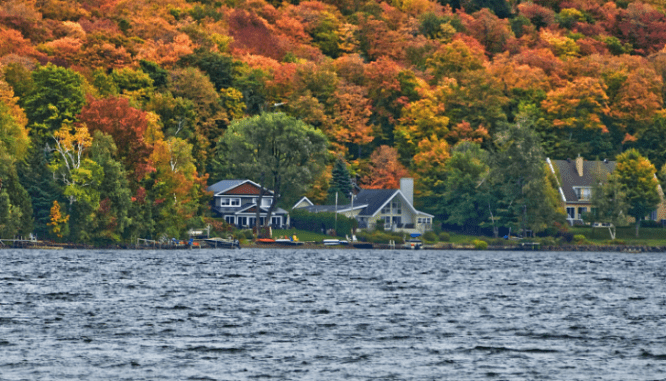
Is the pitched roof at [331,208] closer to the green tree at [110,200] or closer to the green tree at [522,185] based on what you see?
the green tree at [522,185]

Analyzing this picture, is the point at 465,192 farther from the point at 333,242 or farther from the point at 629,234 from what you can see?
the point at 629,234

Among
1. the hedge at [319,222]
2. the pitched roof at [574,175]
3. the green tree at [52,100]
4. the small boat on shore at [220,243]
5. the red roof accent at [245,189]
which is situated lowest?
the small boat on shore at [220,243]

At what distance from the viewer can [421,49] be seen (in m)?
191

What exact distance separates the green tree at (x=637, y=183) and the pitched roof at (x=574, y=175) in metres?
9.78

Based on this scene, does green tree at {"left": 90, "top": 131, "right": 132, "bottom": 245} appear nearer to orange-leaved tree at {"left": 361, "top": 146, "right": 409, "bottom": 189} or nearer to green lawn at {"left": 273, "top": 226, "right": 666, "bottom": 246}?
green lawn at {"left": 273, "top": 226, "right": 666, "bottom": 246}

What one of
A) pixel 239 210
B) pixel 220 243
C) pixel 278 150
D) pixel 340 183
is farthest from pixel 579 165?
pixel 220 243

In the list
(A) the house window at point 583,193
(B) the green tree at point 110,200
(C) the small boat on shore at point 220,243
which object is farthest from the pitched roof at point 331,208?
(B) the green tree at point 110,200

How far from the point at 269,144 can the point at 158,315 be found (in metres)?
88.4

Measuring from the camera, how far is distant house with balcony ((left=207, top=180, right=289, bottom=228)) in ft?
484

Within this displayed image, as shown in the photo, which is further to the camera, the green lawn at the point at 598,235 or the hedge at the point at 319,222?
the hedge at the point at 319,222

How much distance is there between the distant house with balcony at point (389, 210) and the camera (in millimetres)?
146750

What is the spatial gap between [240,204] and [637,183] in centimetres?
5199

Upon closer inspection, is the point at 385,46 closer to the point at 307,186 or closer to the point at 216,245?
the point at 307,186

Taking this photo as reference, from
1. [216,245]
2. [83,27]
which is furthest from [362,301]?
[83,27]
